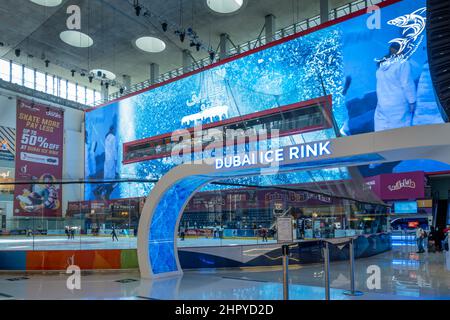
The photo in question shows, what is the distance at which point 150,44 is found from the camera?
2536 cm

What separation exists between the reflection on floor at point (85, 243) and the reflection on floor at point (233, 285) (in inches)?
26.8

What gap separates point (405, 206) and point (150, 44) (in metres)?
17.2

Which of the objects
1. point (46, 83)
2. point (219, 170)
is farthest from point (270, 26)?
point (46, 83)

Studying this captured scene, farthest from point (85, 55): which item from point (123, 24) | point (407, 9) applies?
point (407, 9)

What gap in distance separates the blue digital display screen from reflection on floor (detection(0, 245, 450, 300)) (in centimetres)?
1109

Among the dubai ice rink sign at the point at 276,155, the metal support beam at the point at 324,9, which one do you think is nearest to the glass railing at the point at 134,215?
the dubai ice rink sign at the point at 276,155

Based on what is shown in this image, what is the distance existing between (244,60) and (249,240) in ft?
43.9

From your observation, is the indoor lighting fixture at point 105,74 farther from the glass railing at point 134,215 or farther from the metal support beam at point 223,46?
the glass railing at point 134,215

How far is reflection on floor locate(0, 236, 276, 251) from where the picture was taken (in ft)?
32.5

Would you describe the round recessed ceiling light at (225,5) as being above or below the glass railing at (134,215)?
above

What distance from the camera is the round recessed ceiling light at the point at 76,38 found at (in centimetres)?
2369

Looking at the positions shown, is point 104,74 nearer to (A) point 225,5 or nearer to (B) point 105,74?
(B) point 105,74

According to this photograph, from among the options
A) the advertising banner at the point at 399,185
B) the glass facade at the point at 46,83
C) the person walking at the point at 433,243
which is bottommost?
the person walking at the point at 433,243
